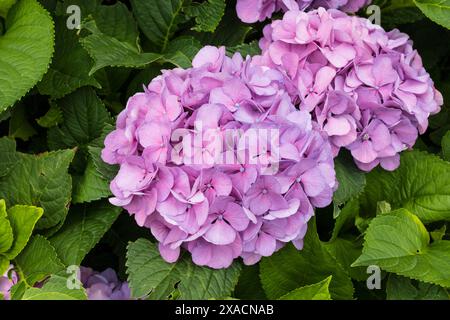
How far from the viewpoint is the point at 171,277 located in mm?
1229

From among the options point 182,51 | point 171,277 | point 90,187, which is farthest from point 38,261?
point 182,51

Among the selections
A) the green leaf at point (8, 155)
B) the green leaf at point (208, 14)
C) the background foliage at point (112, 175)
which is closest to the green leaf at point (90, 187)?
the background foliage at point (112, 175)

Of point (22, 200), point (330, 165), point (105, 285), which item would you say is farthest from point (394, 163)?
point (22, 200)

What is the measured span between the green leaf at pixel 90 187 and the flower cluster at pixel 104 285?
0.54ft

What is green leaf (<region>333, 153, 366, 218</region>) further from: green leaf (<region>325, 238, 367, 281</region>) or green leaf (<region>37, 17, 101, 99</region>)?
green leaf (<region>37, 17, 101, 99</region>)

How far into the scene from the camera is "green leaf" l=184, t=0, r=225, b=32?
57.6 inches

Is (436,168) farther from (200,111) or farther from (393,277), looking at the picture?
(200,111)

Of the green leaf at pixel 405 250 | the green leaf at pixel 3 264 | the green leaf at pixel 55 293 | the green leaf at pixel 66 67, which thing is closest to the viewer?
the green leaf at pixel 55 293

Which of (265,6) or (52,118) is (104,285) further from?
(265,6)

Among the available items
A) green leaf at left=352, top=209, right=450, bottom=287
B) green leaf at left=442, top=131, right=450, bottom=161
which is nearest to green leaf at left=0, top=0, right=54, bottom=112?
green leaf at left=352, top=209, right=450, bottom=287

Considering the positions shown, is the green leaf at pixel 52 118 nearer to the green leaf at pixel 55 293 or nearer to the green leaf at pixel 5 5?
the green leaf at pixel 5 5

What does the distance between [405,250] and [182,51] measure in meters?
0.58

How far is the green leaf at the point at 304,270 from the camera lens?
1.33m

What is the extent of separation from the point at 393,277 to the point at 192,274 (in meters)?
0.40
